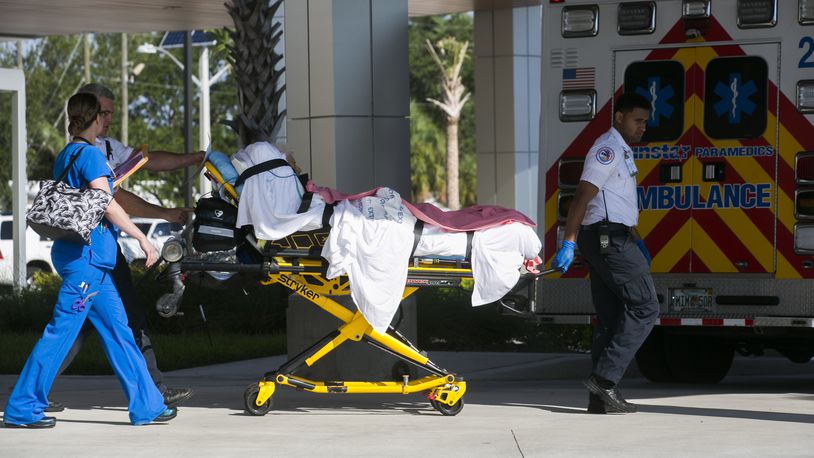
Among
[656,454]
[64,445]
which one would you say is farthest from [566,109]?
[64,445]

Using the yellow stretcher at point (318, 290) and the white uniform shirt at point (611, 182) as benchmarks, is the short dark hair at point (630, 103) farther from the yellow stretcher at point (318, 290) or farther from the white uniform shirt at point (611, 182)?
the yellow stretcher at point (318, 290)

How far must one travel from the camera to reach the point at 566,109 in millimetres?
9805

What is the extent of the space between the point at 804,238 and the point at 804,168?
44 cm

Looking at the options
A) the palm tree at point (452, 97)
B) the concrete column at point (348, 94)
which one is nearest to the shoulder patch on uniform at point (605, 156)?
the concrete column at point (348, 94)

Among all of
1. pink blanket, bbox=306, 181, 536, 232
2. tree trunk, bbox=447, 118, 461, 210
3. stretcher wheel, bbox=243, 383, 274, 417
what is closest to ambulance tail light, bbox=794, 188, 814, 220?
pink blanket, bbox=306, 181, 536, 232

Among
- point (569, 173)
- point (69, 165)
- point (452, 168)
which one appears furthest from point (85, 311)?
point (452, 168)

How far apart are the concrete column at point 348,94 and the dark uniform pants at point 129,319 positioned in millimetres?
1856

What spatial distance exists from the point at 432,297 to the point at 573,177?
564 centimetres

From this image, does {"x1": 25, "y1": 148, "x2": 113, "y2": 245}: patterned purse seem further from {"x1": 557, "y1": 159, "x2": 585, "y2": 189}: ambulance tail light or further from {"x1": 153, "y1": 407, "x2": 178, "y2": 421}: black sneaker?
{"x1": 557, "y1": 159, "x2": 585, "y2": 189}: ambulance tail light

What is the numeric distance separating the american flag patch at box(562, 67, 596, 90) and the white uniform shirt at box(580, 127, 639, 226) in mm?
1189

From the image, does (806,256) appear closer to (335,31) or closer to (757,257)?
(757,257)

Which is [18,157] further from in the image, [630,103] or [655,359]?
[630,103]

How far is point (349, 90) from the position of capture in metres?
10.5

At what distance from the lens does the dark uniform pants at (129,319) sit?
815 cm
